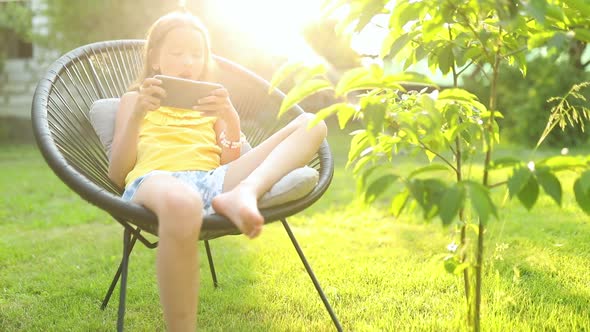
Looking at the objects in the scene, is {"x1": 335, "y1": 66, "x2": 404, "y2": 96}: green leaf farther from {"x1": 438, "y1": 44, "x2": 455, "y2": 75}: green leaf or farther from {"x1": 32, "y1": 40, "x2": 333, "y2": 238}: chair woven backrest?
{"x1": 32, "y1": 40, "x2": 333, "y2": 238}: chair woven backrest

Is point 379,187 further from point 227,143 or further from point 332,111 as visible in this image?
point 227,143

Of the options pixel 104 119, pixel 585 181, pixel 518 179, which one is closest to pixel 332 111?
pixel 518 179

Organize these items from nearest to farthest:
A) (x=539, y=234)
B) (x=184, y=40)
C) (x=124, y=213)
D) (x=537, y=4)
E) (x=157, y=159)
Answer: (x=537, y=4)
(x=124, y=213)
(x=157, y=159)
(x=184, y=40)
(x=539, y=234)

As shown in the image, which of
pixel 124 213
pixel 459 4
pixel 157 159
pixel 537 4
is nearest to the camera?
pixel 537 4

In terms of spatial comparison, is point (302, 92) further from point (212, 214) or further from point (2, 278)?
point (2, 278)

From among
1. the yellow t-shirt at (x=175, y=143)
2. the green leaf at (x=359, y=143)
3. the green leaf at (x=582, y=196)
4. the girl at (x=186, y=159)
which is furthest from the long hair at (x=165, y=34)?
the green leaf at (x=582, y=196)

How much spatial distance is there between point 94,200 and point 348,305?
0.86m

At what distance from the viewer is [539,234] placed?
2.77m

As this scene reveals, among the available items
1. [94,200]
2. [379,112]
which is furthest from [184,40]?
[379,112]

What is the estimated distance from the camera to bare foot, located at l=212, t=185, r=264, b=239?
141 cm

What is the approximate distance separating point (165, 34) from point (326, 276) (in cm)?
96

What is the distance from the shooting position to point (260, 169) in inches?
63.4

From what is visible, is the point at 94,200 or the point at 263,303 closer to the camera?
the point at 94,200

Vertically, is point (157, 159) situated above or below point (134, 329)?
above
